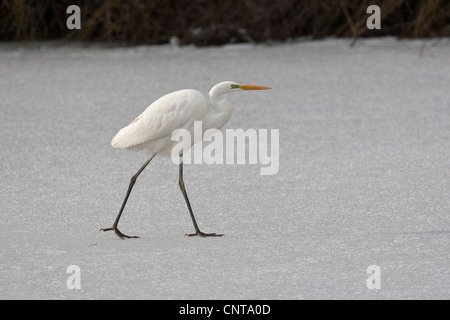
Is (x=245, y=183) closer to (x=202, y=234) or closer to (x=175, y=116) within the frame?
(x=202, y=234)

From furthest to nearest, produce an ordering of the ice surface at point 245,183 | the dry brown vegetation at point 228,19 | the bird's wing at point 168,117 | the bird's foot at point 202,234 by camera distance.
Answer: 1. the dry brown vegetation at point 228,19
2. the bird's foot at point 202,234
3. the bird's wing at point 168,117
4. the ice surface at point 245,183

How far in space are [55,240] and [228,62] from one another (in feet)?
10.9

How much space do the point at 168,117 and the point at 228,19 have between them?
3.81 m

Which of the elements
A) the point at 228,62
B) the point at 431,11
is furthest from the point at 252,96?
the point at 431,11

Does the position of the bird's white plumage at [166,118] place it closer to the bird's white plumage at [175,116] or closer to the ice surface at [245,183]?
the bird's white plumage at [175,116]

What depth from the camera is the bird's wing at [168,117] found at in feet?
9.74

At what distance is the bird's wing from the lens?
117 inches

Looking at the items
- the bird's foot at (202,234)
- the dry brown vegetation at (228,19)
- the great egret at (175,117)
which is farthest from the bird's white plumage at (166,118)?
the dry brown vegetation at (228,19)

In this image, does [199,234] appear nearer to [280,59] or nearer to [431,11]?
[280,59]

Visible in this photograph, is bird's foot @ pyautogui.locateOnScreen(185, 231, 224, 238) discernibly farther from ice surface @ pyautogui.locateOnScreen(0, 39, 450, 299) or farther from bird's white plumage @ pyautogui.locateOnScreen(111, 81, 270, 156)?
bird's white plumage @ pyautogui.locateOnScreen(111, 81, 270, 156)

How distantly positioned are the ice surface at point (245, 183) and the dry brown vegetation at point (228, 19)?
0.68 ft

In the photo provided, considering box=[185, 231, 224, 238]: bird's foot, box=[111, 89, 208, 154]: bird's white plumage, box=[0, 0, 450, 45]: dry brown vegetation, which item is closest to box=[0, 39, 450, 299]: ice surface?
box=[185, 231, 224, 238]: bird's foot

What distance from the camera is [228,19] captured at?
6.69 metres
